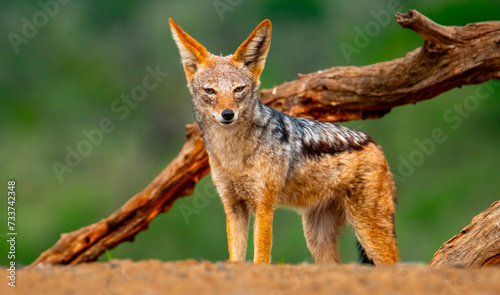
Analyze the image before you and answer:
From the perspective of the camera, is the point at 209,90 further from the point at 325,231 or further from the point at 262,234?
the point at 325,231

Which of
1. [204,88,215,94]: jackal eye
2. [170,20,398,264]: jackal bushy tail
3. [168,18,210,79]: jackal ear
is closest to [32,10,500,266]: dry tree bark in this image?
[170,20,398,264]: jackal bushy tail

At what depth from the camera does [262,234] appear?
→ 214 inches

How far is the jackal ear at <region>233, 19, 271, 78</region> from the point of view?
18.6 feet

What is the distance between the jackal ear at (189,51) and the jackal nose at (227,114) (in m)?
0.76

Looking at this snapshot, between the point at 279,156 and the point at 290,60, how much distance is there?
27.0 ft

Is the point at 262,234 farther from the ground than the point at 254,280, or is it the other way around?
the point at 262,234

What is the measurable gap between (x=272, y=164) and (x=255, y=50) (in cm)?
111

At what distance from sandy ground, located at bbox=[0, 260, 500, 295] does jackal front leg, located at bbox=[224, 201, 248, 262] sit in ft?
4.90

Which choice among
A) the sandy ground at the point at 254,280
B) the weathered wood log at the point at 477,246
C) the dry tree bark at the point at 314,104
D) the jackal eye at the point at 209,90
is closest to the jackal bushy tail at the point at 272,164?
the jackal eye at the point at 209,90

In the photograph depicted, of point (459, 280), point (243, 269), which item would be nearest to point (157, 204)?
point (243, 269)

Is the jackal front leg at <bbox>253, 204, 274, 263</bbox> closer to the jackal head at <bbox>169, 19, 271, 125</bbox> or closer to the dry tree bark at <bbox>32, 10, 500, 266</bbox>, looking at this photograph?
the jackal head at <bbox>169, 19, 271, 125</bbox>

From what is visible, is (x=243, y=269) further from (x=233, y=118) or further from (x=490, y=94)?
(x=490, y=94)

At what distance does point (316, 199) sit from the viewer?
6105 millimetres

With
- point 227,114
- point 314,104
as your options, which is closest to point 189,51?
point 227,114
